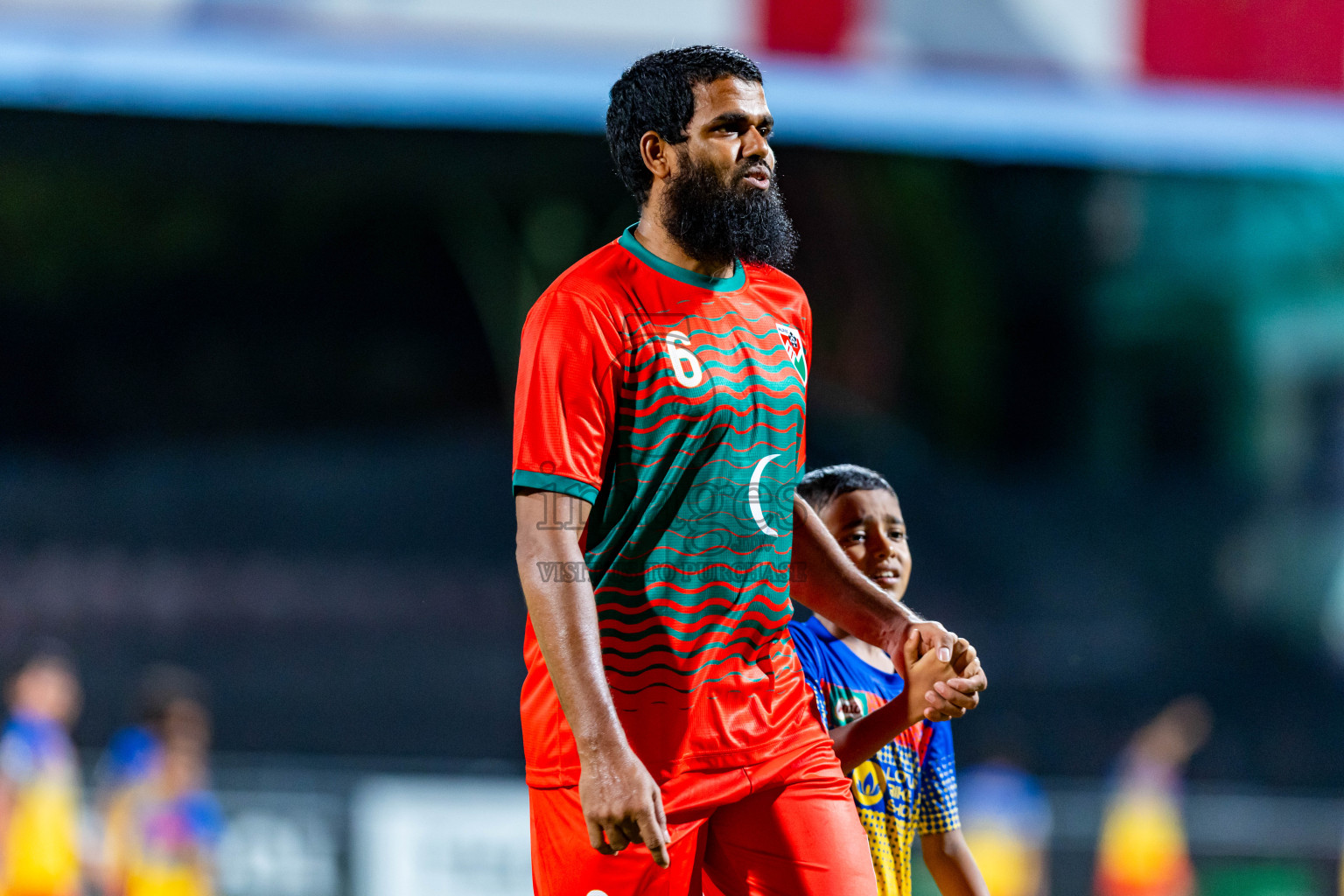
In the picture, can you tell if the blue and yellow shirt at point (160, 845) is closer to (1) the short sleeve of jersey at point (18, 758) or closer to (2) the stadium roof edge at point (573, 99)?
(1) the short sleeve of jersey at point (18, 758)

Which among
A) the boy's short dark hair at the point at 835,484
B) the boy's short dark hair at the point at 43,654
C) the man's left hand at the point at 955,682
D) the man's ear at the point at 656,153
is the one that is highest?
the man's ear at the point at 656,153

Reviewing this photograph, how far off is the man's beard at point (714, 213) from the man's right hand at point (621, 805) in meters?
0.73

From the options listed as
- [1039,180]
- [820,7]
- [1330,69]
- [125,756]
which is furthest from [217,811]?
[1039,180]

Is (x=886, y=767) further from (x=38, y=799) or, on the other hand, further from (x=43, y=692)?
(x=43, y=692)

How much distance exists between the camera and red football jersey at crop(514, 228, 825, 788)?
2064 millimetres

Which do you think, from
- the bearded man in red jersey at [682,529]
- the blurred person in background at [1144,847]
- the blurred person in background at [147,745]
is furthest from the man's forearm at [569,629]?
the blurred person in background at [1144,847]

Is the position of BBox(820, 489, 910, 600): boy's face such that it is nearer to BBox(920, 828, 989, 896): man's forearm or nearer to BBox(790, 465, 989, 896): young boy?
BBox(790, 465, 989, 896): young boy

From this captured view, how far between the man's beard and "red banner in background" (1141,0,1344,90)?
321 inches

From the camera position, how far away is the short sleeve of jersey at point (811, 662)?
2.51 m

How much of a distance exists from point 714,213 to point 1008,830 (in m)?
7.66

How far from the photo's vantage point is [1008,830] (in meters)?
9.12

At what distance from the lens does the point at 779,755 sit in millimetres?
2168

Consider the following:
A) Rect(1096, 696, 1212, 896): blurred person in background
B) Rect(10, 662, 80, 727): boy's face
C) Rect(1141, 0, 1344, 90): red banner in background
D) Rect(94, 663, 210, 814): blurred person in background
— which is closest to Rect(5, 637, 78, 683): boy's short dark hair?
Rect(10, 662, 80, 727): boy's face

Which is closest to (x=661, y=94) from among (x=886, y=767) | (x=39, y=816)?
(x=886, y=767)
